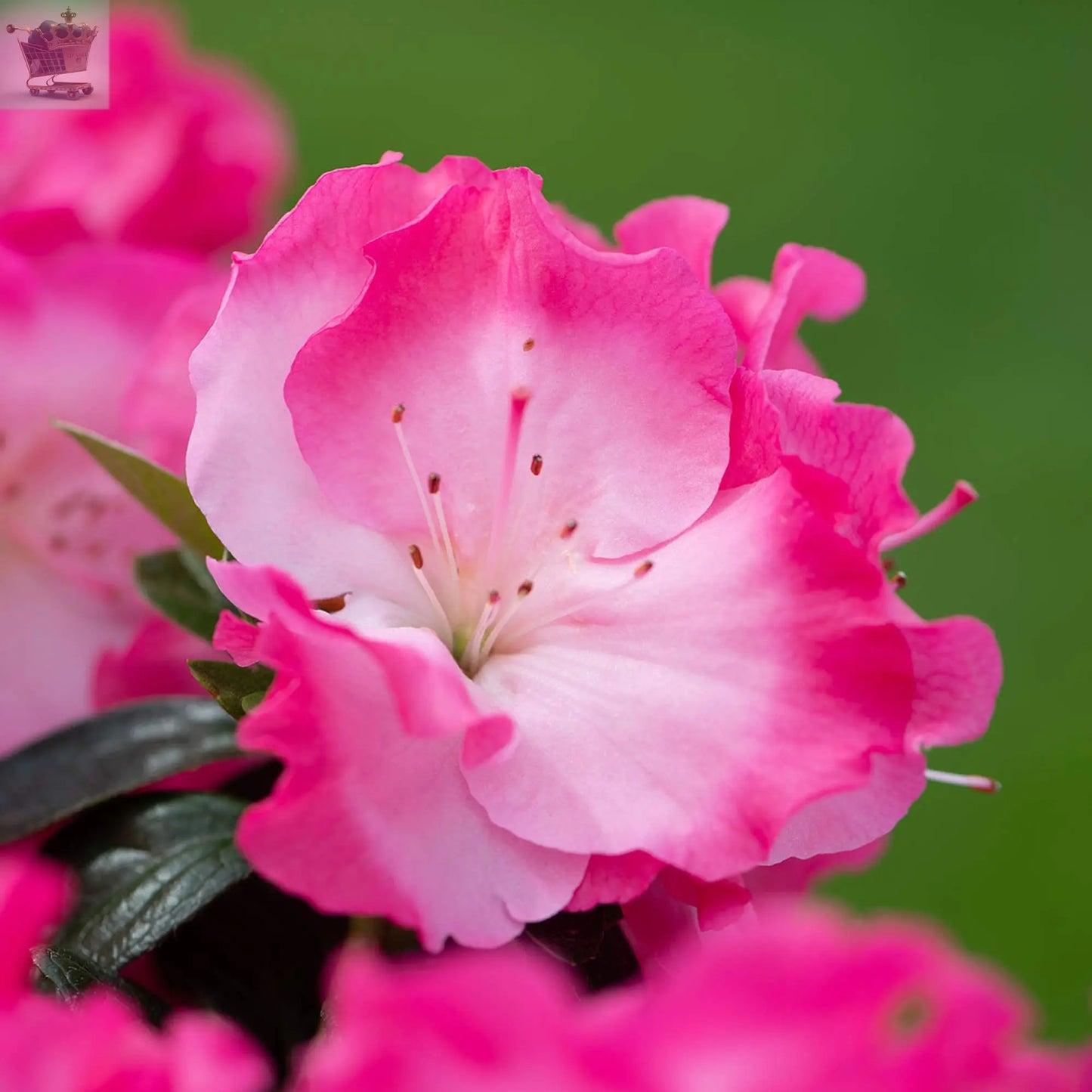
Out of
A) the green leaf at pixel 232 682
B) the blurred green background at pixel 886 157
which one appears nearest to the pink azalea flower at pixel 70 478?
the green leaf at pixel 232 682

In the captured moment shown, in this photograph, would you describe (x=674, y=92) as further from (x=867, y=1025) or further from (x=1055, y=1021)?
(x=867, y=1025)

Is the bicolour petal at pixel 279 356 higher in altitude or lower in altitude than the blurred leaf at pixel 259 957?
higher

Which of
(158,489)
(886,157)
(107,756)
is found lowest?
(886,157)

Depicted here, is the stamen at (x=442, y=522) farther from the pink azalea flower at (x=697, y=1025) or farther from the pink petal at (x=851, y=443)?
the pink azalea flower at (x=697, y=1025)

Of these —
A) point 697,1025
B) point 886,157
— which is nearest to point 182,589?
point 697,1025

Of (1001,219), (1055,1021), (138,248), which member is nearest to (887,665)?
(138,248)

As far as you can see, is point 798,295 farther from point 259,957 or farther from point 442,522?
point 259,957

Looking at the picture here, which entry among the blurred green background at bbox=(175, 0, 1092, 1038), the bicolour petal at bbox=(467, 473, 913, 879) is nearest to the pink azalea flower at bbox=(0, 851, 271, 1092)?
the bicolour petal at bbox=(467, 473, 913, 879)

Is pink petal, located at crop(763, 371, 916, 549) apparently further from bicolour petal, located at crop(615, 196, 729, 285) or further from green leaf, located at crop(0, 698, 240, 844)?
green leaf, located at crop(0, 698, 240, 844)
